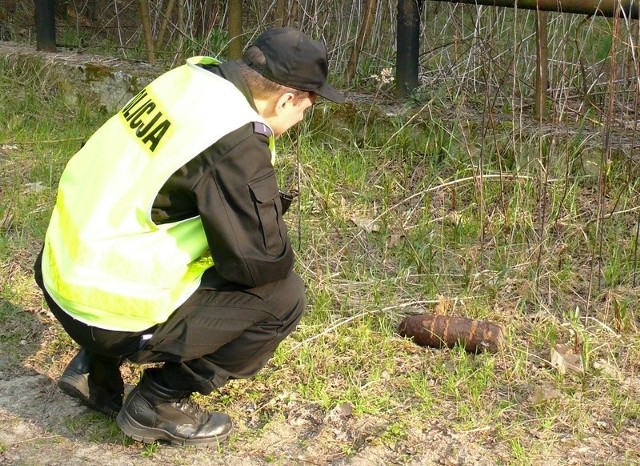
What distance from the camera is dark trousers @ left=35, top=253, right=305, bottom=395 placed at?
3.21 m

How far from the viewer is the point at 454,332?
4008mm

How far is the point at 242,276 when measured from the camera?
10.3 ft

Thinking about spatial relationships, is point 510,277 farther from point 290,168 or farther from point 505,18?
point 505,18

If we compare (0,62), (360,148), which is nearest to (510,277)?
(360,148)

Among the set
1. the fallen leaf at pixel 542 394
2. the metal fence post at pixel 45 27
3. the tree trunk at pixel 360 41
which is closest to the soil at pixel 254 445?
the fallen leaf at pixel 542 394

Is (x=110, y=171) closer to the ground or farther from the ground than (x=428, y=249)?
farther from the ground

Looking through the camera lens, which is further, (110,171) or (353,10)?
(353,10)

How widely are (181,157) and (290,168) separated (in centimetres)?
258

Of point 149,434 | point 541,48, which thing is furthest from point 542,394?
point 541,48

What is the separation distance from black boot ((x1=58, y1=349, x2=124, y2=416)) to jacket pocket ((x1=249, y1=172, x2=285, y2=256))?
79 cm

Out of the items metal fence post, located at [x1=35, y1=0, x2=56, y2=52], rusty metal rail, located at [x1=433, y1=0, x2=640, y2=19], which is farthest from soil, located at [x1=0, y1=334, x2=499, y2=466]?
metal fence post, located at [x1=35, y1=0, x2=56, y2=52]

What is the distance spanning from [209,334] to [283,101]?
793 mm

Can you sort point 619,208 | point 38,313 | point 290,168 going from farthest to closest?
point 290,168 → point 619,208 → point 38,313

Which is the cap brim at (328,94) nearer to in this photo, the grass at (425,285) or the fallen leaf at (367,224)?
the grass at (425,285)
